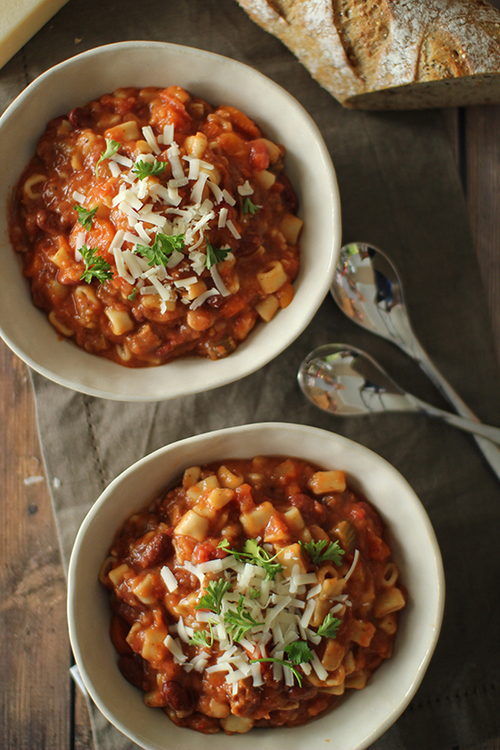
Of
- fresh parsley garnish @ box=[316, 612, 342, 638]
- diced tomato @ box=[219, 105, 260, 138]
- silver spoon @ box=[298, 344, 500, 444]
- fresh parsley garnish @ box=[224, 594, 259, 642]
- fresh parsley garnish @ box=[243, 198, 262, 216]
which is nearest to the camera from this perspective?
fresh parsley garnish @ box=[224, 594, 259, 642]

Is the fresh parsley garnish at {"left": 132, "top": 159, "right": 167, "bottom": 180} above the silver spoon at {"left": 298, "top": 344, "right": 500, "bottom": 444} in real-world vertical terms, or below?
above

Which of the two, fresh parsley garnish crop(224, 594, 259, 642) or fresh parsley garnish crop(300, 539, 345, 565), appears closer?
fresh parsley garnish crop(224, 594, 259, 642)

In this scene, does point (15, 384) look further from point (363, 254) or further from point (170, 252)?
point (363, 254)

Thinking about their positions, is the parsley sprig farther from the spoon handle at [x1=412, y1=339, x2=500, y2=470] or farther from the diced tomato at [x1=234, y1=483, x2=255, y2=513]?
the spoon handle at [x1=412, y1=339, x2=500, y2=470]

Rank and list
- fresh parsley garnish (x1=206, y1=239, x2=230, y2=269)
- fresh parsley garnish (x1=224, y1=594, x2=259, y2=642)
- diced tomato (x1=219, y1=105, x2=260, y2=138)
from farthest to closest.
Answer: diced tomato (x1=219, y1=105, x2=260, y2=138)
fresh parsley garnish (x1=206, y1=239, x2=230, y2=269)
fresh parsley garnish (x1=224, y1=594, x2=259, y2=642)

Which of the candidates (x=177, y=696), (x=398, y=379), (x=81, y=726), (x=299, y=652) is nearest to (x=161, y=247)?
A: (x=398, y=379)

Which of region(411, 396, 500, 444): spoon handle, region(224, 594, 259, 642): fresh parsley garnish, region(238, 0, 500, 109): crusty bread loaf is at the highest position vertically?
region(238, 0, 500, 109): crusty bread loaf

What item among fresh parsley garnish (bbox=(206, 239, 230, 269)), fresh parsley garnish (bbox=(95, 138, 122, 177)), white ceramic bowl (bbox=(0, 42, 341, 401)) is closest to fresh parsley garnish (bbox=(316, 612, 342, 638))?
white ceramic bowl (bbox=(0, 42, 341, 401))
